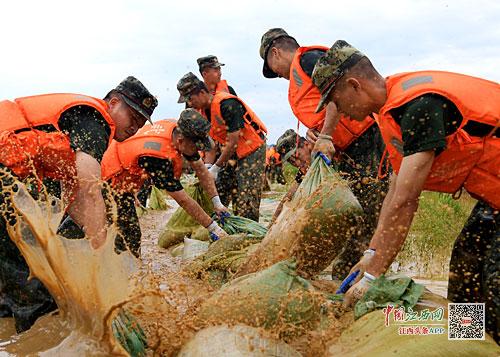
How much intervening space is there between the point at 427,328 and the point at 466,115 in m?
0.90

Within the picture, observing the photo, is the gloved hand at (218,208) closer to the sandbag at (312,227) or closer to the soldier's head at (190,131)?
the soldier's head at (190,131)

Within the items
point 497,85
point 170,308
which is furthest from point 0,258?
point 497,85

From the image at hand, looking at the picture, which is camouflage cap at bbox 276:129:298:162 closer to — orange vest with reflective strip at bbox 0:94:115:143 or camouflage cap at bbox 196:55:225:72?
camouflage cap at bbox 196:55:225:72

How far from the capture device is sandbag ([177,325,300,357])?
2.01 meters

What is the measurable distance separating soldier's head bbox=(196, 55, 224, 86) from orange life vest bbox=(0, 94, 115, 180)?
132 inches

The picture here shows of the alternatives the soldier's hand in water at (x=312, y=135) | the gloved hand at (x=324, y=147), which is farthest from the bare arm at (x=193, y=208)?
the gloved hand at (x=324, y=147)

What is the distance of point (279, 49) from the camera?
4.51m

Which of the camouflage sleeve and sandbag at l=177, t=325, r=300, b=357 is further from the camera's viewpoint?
the camouflage sleeve

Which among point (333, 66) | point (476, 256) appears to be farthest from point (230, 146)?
point (476, 256)

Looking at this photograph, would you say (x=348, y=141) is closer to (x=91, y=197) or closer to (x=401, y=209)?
(x=401, y=209)

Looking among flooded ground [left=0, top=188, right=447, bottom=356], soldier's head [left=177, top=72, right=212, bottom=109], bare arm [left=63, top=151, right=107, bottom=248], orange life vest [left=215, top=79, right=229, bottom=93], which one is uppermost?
orange life vest [left=215, top=79, right=229, bottom=93]

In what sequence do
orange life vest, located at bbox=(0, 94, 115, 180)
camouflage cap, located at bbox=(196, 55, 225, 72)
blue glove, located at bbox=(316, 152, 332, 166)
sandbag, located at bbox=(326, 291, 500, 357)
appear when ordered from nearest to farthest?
sandbag, located at bbox=(326, 291, 500, 357), orange life vest, located at bbox=(0, 94, 115, 180), blue glove, located at bbox=(316, 152, 332, 166), camouflage cap, located at bbox=(196, 55, 225, 72)

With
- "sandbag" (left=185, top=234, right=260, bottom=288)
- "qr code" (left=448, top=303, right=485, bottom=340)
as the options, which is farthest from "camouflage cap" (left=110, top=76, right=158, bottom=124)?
"qr code" (left=448, top=303, right=485, bottom=340)

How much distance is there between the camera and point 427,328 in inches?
82.9
